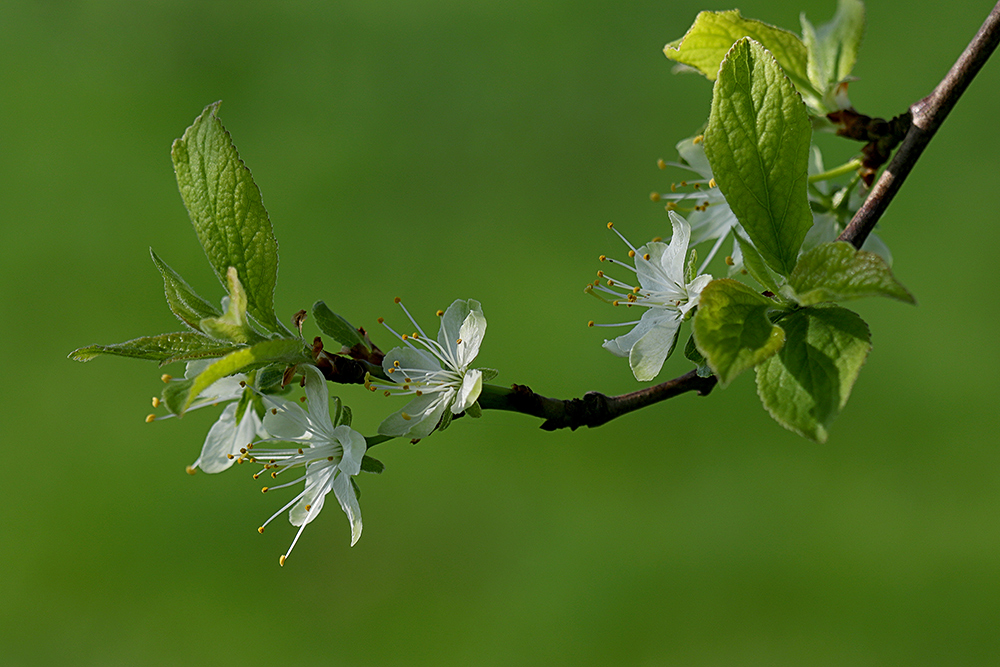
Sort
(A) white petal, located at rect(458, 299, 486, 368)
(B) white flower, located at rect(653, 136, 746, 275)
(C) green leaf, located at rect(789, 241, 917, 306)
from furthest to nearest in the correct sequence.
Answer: (B) white flower, located at rect(653, 136, 746, 275), (A) white petal, located at rect(458, 299, 486, 368), (C) green leaf, located at rect(789, 241, 917, 306)

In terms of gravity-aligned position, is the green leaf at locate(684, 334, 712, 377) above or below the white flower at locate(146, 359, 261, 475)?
above

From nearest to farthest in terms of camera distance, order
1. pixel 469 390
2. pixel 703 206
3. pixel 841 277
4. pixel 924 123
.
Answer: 1. pixel 841 277
2. pixel 469 390
3. pixel 924 123
4. pixel 703 206

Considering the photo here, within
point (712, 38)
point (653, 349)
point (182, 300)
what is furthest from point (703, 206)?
point (182, 300)

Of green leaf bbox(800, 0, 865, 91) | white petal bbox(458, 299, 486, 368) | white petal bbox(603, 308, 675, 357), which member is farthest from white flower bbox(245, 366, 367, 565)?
green leaf bbox(800, 0, 865, 91)

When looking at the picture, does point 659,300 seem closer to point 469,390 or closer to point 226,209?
point 469,390

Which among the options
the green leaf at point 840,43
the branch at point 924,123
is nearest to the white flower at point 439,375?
the branch at point 924,123

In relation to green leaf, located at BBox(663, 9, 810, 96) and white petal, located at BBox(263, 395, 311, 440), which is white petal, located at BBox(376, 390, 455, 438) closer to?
white petal, located at BBox(263, 395, 311, 440)
